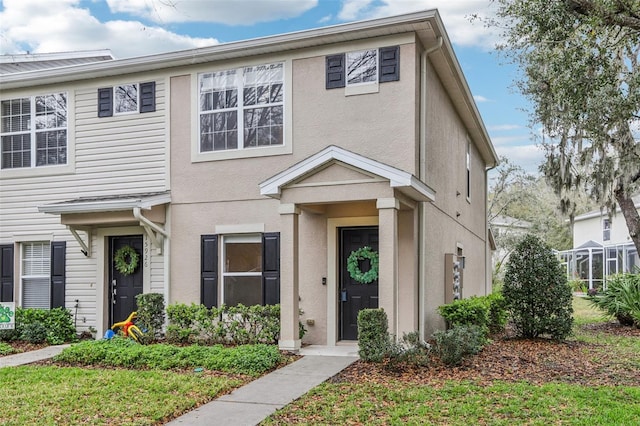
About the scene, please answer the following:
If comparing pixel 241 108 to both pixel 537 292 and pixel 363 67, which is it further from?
pixel 537 292

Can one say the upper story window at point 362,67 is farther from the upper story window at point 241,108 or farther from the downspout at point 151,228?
the downspout at point 151,228

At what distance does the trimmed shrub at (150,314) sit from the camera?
11008 mm

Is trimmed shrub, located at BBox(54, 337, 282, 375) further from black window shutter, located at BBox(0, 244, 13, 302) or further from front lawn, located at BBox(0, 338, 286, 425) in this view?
black window shutter, located at BBox(0, 244, 13, 302)

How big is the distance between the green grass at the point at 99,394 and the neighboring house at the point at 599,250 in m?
22.6

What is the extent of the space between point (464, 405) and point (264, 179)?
5.89 m

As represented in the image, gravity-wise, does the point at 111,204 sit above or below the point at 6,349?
above

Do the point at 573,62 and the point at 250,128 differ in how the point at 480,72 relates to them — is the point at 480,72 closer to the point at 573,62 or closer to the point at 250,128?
the point at 250,128

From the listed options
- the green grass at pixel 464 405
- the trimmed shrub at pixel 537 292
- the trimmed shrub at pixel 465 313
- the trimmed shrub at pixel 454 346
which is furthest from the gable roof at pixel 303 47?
the green grass at pixel 464 405

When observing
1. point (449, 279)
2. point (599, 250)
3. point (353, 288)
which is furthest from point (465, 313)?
point (599, 250)

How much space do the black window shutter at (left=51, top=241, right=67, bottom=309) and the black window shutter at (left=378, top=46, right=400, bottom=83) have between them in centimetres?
739

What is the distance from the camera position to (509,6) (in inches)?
320

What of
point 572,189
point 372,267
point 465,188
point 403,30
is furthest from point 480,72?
point 372,267

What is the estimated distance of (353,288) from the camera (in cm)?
1084

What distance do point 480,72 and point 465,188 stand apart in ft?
10.3
